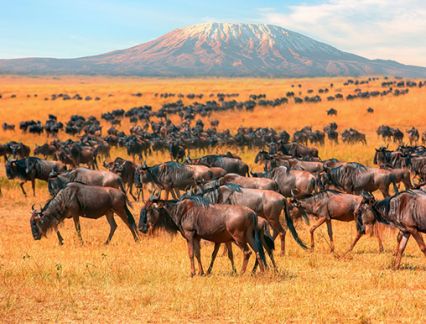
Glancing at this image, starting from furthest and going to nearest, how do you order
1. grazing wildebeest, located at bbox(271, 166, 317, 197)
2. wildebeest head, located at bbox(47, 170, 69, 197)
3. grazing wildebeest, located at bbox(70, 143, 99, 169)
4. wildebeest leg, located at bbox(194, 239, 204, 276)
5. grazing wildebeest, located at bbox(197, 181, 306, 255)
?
1. grazing wildebeest, located at bbox(70, 143, 99, 169)
2. wildebeest head, located at bbox(47, 170, 69, 197)
3. grazing wildebeest, located at bbox(271, 166, 317, 197)
4. grazing wildebeest, located at bbox(197, 181, 306, 255)
5. wildebeest leg, located at bbox(194, 239, 204, 276)

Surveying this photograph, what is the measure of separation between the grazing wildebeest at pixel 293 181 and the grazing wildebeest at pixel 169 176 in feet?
9.34

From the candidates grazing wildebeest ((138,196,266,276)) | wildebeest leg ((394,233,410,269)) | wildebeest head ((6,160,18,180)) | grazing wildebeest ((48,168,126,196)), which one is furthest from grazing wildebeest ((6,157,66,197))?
wildebeest leg ((394,233,410,269))

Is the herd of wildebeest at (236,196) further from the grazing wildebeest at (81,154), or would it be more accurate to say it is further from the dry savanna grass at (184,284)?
the dry savanna grass at (184,284)

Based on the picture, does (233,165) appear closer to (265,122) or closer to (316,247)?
(316,247)

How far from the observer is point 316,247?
1273 centimetres

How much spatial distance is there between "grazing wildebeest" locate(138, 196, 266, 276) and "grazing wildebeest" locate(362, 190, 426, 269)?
8.59ft

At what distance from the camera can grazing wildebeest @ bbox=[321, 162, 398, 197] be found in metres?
→ 16.1

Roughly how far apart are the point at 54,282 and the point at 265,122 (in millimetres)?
40465

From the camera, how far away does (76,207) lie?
12883 millimetres

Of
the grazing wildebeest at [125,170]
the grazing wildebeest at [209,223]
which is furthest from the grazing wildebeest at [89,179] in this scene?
the grazing wildebeest at [209,223]

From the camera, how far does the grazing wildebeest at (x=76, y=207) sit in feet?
41.3

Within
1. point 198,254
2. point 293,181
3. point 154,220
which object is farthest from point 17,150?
point 198,254

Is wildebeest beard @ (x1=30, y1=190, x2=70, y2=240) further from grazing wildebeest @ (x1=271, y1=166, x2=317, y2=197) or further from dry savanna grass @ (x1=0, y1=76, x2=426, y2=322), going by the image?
grazing wildebeest @ (x1=271, y1=166, x2=317, y2=197)

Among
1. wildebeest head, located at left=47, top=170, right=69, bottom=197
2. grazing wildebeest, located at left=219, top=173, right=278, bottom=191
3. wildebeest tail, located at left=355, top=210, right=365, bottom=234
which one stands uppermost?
grazing wildebeest, located at left=219, top=173, right=278, bottom=191
